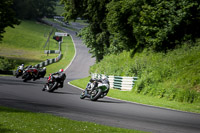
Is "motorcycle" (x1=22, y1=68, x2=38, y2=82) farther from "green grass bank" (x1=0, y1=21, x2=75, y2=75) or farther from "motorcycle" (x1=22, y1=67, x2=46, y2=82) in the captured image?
"green grass bank" (x1=0, y1=21, x2=75, y2=75)

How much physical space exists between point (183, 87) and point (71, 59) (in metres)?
48.3

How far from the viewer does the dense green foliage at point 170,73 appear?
21.4 meters

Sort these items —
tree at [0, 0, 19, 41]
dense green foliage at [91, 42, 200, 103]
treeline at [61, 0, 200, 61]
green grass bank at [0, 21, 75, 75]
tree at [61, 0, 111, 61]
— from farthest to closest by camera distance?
green grass bank at [0, 21, 75, 75] → tree at [0, 0, 19, 41] → tree at [61, 0, 111, 61] → treeline at [61, 0, 200, 61] → dense green foliage at [91, 42, 200, 103]

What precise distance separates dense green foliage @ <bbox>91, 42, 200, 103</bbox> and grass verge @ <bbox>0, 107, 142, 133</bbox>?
11.9 meters

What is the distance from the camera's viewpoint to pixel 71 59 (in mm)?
68938

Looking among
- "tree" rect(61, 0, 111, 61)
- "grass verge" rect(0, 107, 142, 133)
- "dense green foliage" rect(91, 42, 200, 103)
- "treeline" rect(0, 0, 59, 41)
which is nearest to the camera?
"grass verge" rect(0, 107, 142, 133)

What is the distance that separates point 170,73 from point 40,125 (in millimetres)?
17522

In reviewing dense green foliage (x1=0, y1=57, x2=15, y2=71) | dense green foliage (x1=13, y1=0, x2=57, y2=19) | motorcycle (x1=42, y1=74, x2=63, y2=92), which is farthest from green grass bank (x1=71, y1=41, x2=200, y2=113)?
dense green foliage (x1=13, y1=0, x2=57, y2=19)

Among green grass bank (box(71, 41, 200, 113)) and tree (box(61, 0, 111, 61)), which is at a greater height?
tree (box(61, 0, 111, 61))

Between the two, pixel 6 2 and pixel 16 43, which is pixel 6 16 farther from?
pixel 16 43

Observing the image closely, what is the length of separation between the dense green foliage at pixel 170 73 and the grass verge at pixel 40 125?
11909 millimetres

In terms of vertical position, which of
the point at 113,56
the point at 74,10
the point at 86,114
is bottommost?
the point at 86,114

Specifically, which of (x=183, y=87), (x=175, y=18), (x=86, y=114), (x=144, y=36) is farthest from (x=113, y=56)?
(x=86, y=114)

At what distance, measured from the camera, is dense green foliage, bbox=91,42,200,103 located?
842 inches
